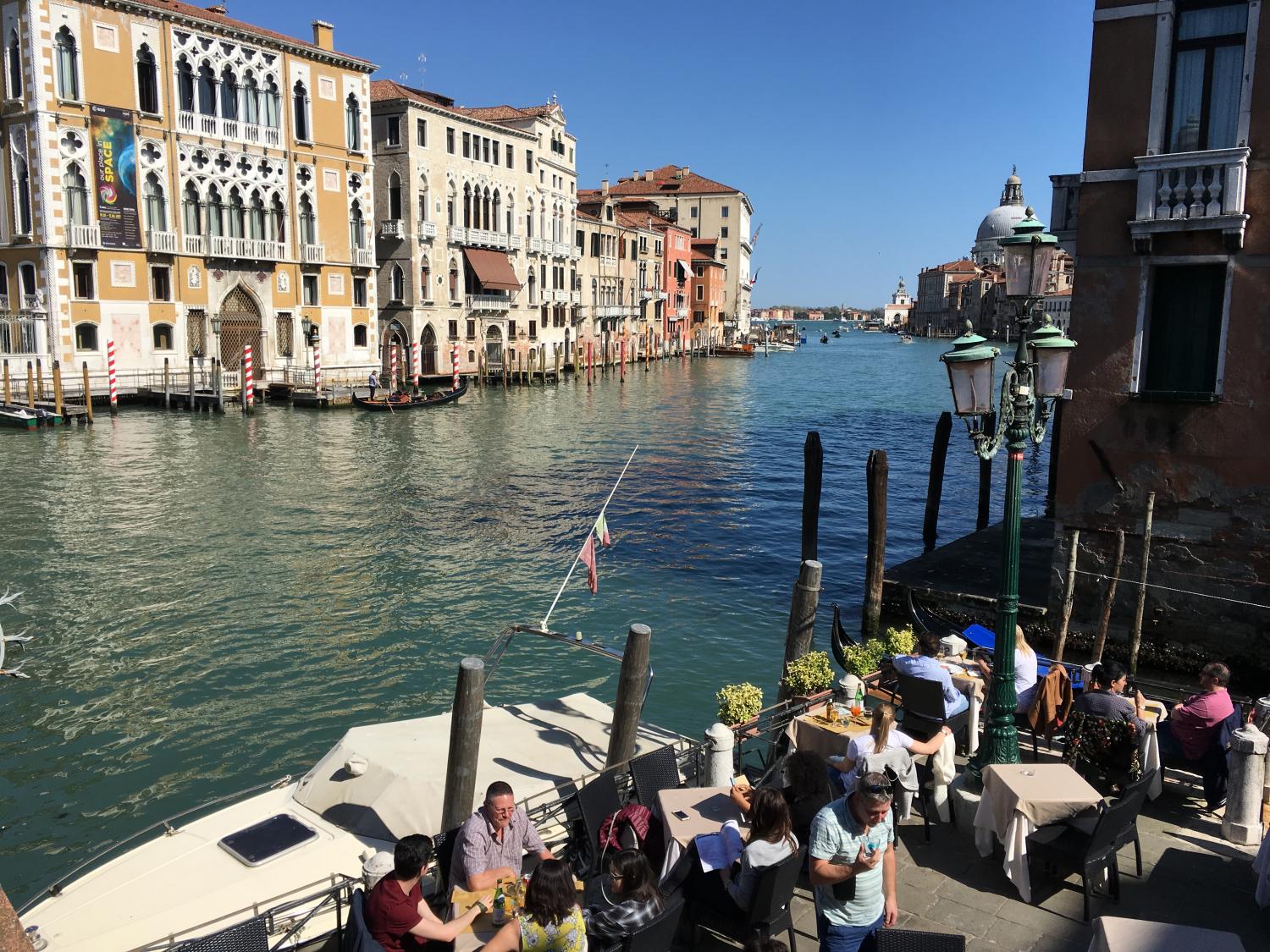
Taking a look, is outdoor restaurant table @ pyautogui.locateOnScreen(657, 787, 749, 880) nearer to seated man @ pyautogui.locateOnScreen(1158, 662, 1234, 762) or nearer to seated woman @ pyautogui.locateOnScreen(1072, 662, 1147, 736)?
seated woman @ pyautogui.locateOnScreen(1072, 662, 1147, 736)

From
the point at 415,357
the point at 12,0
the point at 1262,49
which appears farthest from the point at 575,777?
the point at 415,357

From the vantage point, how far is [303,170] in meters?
40.7

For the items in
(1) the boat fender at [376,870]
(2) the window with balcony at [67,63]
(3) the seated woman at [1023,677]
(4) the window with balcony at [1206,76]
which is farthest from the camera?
(2) the window with balcony at [67,63]

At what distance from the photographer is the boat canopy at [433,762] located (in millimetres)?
7031

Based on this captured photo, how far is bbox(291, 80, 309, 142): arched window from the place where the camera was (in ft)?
132

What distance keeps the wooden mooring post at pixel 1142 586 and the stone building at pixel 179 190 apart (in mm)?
32754

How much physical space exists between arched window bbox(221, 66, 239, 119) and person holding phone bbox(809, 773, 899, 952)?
130 ft

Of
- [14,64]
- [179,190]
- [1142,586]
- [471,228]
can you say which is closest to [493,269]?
[471,228]

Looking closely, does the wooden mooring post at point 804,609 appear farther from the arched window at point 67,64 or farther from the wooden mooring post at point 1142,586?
the arched window at point 67,64

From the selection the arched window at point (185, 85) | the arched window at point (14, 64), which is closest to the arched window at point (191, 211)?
the arched window at point (185, 85)

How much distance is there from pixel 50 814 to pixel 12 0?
109 feet

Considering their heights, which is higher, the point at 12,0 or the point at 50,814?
the point at 12,0

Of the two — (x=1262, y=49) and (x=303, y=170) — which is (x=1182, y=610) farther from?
(x=303, y=170)

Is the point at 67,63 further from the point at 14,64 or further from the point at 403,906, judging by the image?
the point at 403,906
